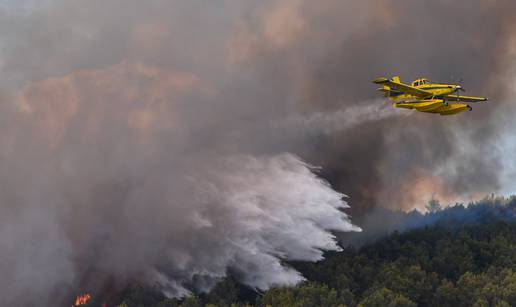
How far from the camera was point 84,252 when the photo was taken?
13075 centimetres

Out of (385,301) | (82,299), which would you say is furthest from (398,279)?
(82,299)

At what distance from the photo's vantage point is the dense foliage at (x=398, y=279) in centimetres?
12175

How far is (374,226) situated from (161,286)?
67377 millimetres

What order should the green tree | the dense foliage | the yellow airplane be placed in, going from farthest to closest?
the dense foliage
the green tree
the yellow airplane

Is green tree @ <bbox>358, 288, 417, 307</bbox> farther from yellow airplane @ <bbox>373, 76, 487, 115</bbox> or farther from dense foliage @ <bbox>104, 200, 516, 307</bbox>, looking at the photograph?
yellow airplane @ <bbox>373, 76, 487, 115</bbox>

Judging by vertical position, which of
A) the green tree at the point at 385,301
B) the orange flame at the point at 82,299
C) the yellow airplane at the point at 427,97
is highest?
the yellow airplane at the point at 427,97

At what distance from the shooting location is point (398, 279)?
5167 inches

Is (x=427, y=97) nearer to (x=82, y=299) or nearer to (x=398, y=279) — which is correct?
(x=398, y=279)

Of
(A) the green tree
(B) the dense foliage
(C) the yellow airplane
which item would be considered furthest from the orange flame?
(C) the yellow airplane

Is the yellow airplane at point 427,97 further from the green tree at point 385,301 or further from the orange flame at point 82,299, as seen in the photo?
the orange flame at point 82,299

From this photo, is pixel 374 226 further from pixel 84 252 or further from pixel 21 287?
pixel 21 287

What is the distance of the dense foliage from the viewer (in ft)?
399

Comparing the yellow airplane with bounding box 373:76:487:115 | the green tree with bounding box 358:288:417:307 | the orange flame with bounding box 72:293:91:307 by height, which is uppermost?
the yellow airplane with bounding box 373:76:487:115

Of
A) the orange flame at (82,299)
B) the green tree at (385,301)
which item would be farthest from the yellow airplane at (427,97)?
the orange flame at (82,299)
